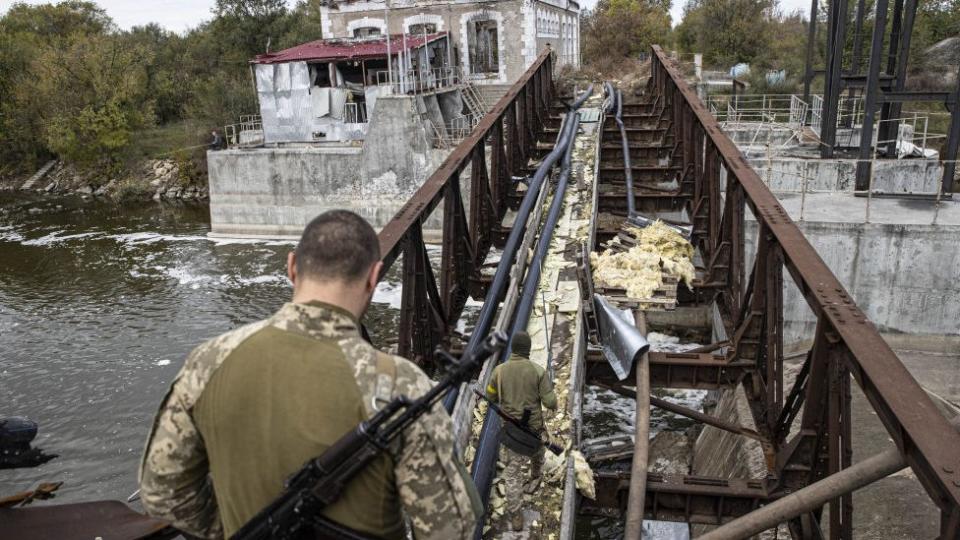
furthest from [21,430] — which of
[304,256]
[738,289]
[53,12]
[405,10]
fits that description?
[53,12]

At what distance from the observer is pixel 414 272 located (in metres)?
5.73

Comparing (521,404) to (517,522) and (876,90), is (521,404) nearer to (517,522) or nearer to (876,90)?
(517,522)

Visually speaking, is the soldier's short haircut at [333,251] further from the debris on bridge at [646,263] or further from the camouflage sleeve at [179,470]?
the debris on bridge at [646,263]

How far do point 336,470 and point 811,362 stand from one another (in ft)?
10.7

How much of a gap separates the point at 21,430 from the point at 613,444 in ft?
28.0

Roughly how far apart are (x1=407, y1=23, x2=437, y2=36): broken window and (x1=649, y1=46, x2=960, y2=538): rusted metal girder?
101 ft

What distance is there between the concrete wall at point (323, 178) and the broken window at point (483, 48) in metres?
9.82

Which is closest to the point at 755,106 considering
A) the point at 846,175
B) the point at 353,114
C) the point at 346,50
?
the point at 846,175

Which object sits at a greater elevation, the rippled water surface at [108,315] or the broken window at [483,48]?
the broken window at [483,48]

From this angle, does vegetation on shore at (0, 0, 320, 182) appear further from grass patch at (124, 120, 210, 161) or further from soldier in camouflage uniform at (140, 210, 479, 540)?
soldier in camouflage uniform at (140, 210, 479, 540)

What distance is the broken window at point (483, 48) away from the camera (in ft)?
119

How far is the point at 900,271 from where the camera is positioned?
43.2 ft

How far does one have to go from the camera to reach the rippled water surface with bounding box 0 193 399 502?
48.8ft

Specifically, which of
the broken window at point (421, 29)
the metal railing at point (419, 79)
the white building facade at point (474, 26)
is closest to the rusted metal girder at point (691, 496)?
the metal railing at point (419, 79)
